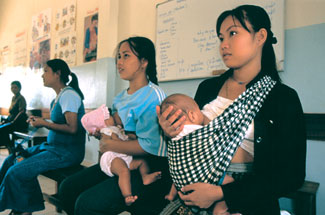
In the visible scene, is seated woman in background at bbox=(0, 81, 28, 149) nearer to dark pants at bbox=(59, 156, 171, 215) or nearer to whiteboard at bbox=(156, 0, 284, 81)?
whiteboard at bbox=(156, 0, 284, 81)

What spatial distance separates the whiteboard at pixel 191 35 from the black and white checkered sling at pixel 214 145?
117cm

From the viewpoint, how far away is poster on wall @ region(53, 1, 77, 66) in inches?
157

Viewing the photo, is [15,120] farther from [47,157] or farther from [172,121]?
[172,121]

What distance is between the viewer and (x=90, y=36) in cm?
362

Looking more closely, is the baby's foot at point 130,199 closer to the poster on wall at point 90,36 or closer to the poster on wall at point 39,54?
the poster on wall at point 90,36

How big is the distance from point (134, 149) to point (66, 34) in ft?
11.6

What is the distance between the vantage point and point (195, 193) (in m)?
0.89

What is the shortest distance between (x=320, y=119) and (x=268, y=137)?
97 centimetres

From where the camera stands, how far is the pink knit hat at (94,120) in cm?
161

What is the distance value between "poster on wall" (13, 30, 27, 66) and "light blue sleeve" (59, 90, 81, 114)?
12.9 feet

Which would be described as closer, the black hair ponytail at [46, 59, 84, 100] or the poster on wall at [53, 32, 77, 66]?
the black hair ponytail at [46, 59, 84, 100]

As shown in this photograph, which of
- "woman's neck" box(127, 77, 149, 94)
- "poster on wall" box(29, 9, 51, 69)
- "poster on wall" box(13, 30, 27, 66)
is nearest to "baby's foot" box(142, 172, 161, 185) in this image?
"woman's neck" box(127, 77, 149, 94)

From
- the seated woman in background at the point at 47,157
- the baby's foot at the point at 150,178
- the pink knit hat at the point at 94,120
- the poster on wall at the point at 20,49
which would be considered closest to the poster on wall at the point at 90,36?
the seated woman in background at the point at 47,157

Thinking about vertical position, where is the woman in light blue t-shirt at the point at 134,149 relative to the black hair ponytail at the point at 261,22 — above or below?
below
